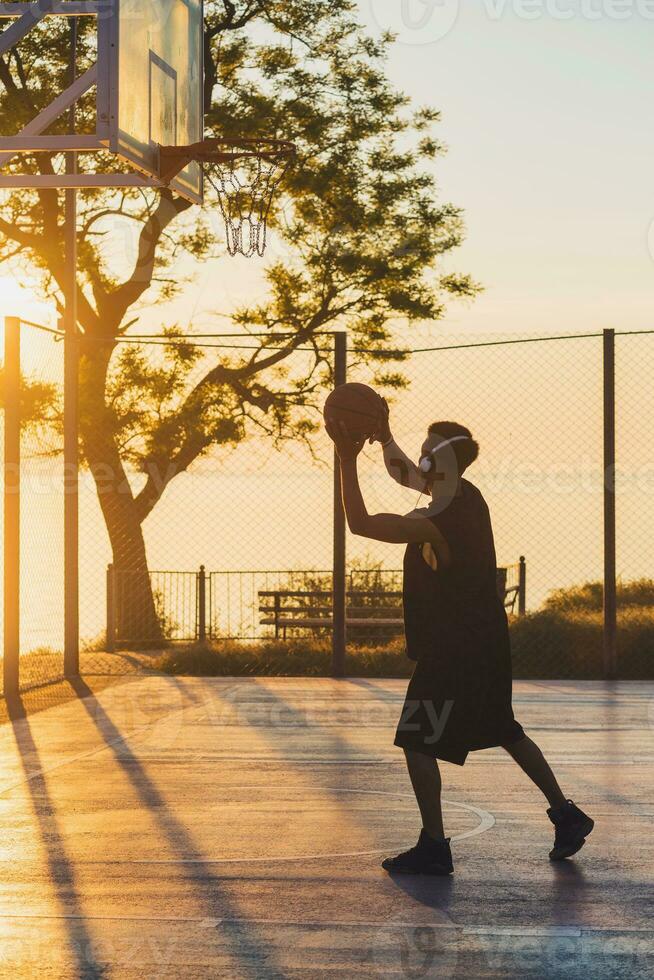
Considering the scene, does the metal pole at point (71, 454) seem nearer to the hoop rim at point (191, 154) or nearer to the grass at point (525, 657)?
the grass at point (525, 657)

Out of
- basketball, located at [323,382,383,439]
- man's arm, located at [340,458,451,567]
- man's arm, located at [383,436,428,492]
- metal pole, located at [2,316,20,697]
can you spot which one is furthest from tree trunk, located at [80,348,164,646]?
basketball, located at [323,382,383,439]

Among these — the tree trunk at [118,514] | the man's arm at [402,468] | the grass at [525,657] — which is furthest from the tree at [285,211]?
the man's arm at [402,468]

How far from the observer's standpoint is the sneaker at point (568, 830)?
6.52 meters

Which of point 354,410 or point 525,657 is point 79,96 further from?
point 525,657

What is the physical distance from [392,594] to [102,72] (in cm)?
984

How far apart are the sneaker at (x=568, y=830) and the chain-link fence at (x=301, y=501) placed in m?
5.75

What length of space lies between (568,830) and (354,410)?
2.09m

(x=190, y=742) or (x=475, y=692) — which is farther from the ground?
(x=475, y=692)

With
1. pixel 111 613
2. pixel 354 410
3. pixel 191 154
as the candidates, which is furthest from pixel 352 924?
pixel 111 613

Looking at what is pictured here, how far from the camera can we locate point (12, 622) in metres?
12.1

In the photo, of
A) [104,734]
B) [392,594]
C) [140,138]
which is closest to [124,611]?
[392,594]

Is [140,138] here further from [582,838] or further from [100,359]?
[100,359]

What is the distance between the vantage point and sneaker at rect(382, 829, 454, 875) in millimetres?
6293

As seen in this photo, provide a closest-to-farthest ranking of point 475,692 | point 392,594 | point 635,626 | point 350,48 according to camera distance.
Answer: point 475,692 → point 635,626 → point 392,594 → point 350,48
